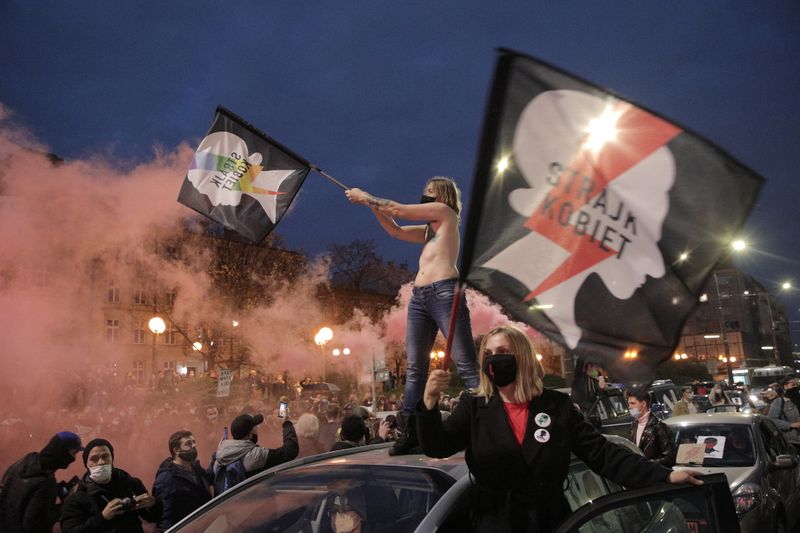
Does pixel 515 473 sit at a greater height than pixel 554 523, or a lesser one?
greater

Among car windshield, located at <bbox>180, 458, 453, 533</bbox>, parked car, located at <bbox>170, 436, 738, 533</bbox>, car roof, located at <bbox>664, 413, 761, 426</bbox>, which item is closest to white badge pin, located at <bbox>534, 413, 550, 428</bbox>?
parked car, located at <bbox>170, 436, 738, 533</bbox>

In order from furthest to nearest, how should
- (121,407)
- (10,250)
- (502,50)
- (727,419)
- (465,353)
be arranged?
(121,407) → (10,250) → (727,419) → (465,353) → (502,50)

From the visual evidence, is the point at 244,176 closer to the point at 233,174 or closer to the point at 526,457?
the point at 233,174

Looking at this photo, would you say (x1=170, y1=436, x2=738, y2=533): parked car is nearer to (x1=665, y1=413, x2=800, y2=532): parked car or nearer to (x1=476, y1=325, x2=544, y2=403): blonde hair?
(x1=476, y1=325, x2=544, y2=403): blonde hair

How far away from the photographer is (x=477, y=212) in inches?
87.0

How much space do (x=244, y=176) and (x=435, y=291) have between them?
7.34ft

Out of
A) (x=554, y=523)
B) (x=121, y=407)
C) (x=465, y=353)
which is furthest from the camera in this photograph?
(x=121, y=407)

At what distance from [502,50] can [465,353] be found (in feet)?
6.96

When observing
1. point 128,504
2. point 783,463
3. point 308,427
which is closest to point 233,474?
point 128,504

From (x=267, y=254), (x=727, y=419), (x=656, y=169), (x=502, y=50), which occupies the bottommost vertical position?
(x=727, y=419)

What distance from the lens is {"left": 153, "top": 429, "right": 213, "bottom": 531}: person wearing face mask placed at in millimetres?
5098

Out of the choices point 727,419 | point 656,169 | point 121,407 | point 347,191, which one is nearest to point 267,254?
point 121,407

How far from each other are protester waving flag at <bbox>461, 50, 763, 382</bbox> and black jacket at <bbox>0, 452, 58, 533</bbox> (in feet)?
15.3

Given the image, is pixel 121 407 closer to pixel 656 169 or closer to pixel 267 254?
pixel 656 169
